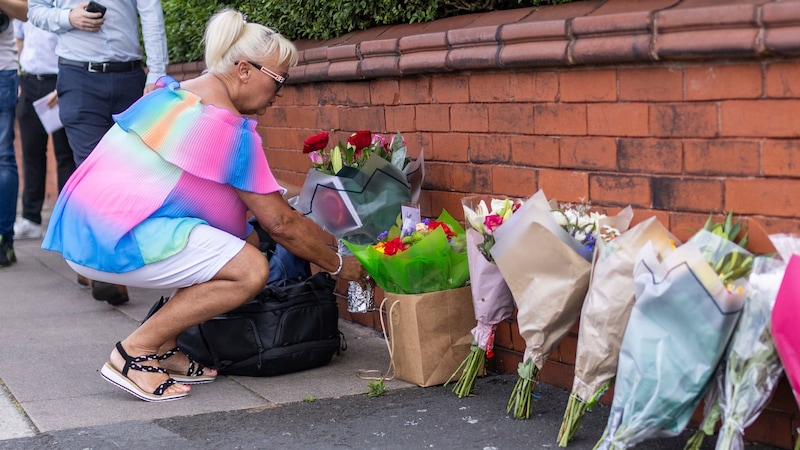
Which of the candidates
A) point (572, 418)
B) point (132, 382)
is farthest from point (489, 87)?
point (132, 382)

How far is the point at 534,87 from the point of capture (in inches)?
155

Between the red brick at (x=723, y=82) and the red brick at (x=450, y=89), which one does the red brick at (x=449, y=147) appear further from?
the red brick at (x=723, y=82)

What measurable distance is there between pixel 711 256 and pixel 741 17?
2.26ft

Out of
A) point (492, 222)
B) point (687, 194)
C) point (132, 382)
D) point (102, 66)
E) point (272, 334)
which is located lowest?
point (132, 382)

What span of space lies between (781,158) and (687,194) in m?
0.36

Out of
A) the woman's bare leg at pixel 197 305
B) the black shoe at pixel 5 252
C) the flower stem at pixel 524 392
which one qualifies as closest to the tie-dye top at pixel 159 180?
the woman's bare leg at pixel 197 305

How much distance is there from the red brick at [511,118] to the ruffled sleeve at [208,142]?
0.89 metres

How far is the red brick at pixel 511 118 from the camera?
4.00 m

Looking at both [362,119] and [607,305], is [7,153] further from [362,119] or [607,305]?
[607,305]

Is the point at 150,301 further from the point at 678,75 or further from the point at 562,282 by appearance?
the point at 678,75

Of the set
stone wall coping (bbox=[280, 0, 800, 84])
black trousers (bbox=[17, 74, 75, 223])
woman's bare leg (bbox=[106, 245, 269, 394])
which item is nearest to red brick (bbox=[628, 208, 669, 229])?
stone wall coping (bbox=[280, 0, 800, 84])

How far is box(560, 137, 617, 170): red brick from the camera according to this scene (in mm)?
3662

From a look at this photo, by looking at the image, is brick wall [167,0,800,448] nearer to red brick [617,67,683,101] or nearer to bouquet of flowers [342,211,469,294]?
red brick [617,67,683,101]

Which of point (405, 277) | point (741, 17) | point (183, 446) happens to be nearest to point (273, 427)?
point (183, 446)
